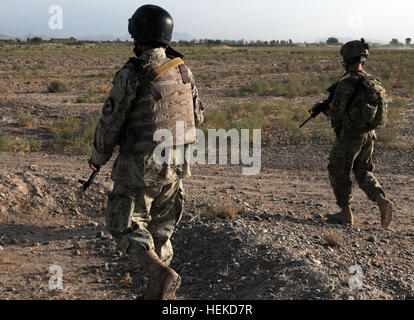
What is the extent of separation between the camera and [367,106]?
5156mm

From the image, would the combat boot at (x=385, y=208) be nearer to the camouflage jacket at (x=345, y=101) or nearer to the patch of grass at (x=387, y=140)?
the camouflage jacket at (x=345, y=101)

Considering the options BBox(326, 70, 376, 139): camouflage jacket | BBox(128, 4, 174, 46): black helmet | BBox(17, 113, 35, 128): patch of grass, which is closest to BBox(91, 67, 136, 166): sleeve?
BBox(128, 4, 174, 46): black helmet

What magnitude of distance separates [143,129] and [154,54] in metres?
0.47

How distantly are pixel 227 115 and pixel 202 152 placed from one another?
4.16 m

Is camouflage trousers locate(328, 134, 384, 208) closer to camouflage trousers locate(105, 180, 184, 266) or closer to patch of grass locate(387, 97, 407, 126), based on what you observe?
camouflage trousers locate(105, 180, 184, 266)

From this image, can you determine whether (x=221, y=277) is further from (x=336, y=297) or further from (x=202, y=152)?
(x=202, y=152)

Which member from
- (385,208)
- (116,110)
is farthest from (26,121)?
(116,110)

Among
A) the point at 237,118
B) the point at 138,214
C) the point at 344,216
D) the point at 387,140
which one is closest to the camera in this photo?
the point at 138,214

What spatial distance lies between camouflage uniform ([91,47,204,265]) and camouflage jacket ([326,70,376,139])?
8.46 feet

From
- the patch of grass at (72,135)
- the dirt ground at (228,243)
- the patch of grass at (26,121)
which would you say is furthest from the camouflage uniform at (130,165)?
the patch of grass at (26,121)

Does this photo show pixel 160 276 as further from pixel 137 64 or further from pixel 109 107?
pixel 137 64

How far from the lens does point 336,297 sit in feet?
11.4

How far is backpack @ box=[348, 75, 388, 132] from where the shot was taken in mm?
5176
